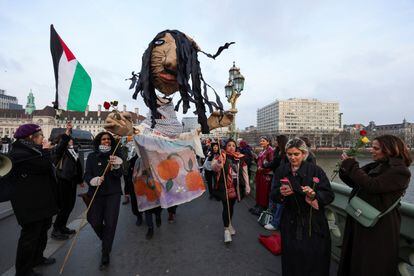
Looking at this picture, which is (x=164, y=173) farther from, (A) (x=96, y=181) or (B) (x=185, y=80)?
(B) (x=185, y=80)

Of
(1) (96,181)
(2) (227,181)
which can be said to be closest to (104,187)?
(1) (96,181)

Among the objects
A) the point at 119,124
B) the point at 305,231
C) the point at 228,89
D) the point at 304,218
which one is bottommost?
the point at 305,231

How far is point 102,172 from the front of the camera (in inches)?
136

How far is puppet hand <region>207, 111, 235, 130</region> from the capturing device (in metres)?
3.43

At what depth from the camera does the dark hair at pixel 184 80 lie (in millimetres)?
3121

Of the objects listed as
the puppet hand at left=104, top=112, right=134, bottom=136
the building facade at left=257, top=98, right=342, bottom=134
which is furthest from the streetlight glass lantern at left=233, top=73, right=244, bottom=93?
the building facade at left=257, top=98, right=342, bottom=134

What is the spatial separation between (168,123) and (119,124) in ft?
3.16

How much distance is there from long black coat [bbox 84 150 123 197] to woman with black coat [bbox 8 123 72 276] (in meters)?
0.52

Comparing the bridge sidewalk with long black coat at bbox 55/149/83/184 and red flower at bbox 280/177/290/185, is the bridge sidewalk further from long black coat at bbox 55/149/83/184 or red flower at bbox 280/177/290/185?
red flower at bbox 280/177/290/185

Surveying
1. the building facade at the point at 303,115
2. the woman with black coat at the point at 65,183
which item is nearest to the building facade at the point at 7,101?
the building facade at the point at 303,115

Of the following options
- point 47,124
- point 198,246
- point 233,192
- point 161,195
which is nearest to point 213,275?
point 198,246

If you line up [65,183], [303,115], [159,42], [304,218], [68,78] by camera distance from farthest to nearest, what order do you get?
[303,115], [65,183], [68,78], [159,42], [304,218]

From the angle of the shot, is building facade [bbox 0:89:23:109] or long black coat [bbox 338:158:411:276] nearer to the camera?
long black coat [bbox 338:158:411:276]

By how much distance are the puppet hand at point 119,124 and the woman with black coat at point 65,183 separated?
161 cm
